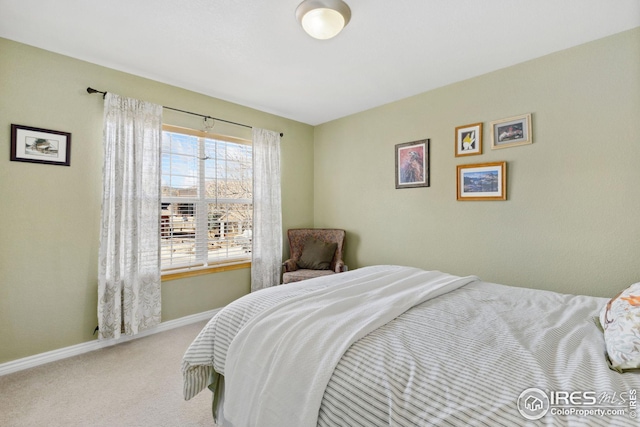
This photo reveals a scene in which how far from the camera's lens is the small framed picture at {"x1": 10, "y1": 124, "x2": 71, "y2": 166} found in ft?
7.53

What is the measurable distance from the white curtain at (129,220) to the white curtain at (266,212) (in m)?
1.16

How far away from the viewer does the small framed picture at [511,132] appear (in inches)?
102

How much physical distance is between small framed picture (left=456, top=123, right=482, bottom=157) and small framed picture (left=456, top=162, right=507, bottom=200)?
0.48ft

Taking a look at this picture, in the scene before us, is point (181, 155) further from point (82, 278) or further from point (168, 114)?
point (82, 278)

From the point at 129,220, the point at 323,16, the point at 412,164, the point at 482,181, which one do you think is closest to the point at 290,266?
the point at 129,220

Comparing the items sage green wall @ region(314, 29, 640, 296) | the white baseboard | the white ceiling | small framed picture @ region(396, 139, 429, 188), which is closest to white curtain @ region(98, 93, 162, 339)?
the white baseboard

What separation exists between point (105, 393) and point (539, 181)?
3.82m

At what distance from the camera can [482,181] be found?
286 centimetres

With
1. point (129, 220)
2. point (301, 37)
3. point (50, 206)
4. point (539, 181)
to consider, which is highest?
point (301, 37)

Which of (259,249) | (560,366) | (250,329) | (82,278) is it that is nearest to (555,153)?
(560,366)

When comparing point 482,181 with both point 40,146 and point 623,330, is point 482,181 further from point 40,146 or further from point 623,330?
point 40,146

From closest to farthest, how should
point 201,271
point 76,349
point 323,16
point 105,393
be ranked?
point 323,16 → point 105,393 → point 76,349 → point 201,271

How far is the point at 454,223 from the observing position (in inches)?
121

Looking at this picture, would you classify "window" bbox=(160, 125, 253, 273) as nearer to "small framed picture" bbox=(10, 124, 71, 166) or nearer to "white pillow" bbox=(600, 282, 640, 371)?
"small framed picture" bbox=(10, 124, 71, 166)
